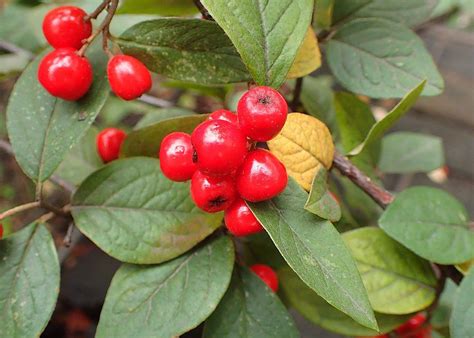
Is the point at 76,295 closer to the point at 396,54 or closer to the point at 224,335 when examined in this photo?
the point at 224,335

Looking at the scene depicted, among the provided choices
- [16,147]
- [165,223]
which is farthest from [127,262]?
[16,147]

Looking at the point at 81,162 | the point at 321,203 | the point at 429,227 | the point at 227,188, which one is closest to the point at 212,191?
the point at 227,188

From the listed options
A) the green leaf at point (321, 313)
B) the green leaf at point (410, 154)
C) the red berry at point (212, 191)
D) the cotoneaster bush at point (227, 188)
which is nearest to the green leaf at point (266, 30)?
the cotoneaster bush at point (227, 188)

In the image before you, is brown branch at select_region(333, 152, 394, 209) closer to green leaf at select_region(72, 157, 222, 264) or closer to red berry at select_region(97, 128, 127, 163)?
green leaf at select_region(72, 157, 222, 264)

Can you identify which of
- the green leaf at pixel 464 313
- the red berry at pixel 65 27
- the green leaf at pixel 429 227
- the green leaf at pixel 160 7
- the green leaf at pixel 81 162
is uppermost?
the red berry at pixel 65 27

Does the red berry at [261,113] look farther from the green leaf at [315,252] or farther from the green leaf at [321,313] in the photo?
the green leaf at [321,313]

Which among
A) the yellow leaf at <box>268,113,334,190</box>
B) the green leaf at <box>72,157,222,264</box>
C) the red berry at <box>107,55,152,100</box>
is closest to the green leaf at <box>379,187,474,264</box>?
the yellow leaf at <box>268,113,334,190</box>

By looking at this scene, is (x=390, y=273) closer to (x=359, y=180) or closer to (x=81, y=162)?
(x=359, y=180)
